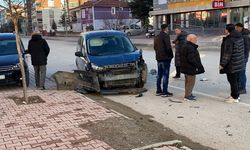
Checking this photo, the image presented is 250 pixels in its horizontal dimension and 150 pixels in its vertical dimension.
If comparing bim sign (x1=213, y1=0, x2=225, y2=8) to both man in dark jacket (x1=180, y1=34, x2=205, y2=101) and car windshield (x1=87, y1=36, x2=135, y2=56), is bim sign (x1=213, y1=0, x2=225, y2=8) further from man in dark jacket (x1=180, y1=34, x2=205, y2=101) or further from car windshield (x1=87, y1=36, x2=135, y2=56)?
man in dark jacket (x1=180, y1=34, x2=205, y2=101)

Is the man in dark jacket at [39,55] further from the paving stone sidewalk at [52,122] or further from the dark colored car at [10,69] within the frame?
the paving stone sidewalk at [52,122]

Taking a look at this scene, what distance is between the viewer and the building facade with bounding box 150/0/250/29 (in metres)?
39.1

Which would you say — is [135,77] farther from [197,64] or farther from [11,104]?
[11,104]

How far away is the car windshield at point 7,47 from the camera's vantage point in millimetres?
13070

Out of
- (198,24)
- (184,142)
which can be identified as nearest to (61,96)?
(184,142)

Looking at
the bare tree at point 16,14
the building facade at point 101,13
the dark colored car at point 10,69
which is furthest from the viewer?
the building facade at point 101,13

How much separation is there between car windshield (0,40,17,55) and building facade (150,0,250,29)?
25.0 metres

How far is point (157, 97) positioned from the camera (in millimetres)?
10164

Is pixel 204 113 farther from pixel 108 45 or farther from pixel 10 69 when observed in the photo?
pixel 10 69

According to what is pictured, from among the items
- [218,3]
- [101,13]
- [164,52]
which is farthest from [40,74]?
[101,13]

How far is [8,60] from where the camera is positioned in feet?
40.1

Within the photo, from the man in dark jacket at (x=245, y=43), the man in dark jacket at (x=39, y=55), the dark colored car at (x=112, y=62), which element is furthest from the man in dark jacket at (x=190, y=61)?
the man in dark jacket at (x=39, y=55)

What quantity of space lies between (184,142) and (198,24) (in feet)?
139

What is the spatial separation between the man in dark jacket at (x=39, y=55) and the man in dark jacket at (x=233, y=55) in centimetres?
531
